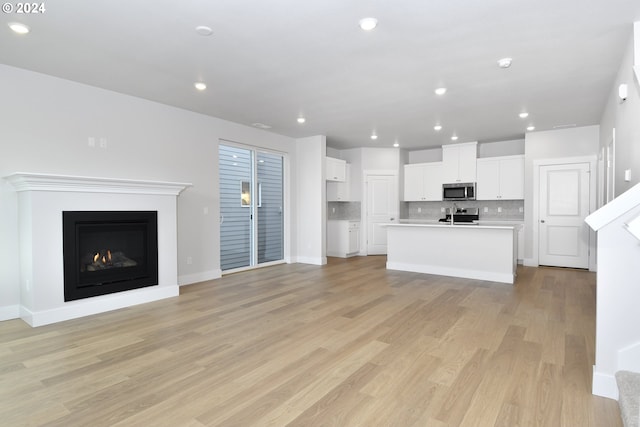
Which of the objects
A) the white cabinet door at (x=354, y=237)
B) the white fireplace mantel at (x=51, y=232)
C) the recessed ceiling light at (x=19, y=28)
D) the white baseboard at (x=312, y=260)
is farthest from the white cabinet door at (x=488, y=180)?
the recessed ceiling light at (x=19, y=28)

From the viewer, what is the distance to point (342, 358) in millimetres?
2689

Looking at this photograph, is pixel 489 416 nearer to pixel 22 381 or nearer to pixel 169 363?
pixel 169 363

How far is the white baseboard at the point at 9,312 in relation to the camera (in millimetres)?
3641

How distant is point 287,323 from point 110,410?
5.69 feet

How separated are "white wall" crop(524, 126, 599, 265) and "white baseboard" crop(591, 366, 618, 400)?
5.23 metres

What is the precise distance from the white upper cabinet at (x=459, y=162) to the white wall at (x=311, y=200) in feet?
9.85

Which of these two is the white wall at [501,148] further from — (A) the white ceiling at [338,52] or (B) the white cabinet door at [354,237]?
(B) the white cabinet door at [354,237]

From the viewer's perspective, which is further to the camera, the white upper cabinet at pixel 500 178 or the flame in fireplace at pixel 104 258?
the white upper cabinet at pixel 500 178

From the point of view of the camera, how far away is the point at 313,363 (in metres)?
2.60

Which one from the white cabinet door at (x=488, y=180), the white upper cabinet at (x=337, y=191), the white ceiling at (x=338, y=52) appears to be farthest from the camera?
the white upper cabinet at (x=337, y=191)

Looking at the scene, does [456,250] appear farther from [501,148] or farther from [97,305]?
[97,305]

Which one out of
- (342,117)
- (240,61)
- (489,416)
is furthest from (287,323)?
(342,117)

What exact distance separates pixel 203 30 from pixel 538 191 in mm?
6616

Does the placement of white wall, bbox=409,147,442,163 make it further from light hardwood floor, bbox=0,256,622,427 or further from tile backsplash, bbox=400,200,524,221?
light hardwood floor, bbox=0,256,622,427
